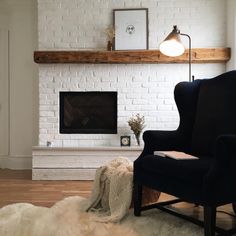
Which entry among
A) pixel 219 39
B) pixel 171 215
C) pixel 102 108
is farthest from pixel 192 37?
pixel 171 215

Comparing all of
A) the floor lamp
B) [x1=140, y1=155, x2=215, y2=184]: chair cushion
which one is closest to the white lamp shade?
the floor lamp

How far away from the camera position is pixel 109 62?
411 centimetres

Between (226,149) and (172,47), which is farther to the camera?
(172,47)

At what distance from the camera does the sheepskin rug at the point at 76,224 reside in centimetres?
216

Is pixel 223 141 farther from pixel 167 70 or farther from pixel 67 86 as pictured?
pixel 67 86

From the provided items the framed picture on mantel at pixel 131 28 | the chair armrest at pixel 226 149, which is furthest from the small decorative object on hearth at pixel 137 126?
the chair armrest at pixel 226 149

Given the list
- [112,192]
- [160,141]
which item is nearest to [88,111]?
[160,141]

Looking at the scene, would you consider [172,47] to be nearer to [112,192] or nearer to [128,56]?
[128,56]

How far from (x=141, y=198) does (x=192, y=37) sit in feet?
8.21

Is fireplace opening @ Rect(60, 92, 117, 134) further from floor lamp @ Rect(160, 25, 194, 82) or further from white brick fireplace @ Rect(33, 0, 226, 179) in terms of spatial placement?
floor lamp @ Rect(160, 25, 194, 82)

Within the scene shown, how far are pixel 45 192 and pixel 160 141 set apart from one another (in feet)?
4.62

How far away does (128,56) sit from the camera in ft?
13.3

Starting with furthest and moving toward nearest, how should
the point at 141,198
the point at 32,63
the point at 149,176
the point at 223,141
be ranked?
the point at 32,63, the point at 141,198, the point at 149,176, the point at 223,141

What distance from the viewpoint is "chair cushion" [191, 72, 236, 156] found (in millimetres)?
2463
